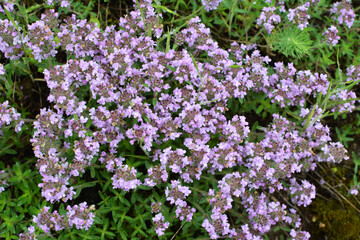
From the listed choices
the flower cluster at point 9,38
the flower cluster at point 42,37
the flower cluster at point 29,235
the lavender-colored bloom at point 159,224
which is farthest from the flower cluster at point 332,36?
the flower cluster at point 29,235

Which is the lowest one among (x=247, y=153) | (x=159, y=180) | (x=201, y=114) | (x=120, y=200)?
(x=120, y=200)

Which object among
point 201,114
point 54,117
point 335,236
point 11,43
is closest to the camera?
point 54,117

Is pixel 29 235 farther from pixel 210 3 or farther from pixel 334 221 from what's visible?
pixel 334 221

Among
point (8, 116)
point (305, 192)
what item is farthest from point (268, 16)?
point (8, 116)

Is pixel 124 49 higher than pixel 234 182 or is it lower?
higher

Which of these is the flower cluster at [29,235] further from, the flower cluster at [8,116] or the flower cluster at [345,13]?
the flower cluster at [345,13]

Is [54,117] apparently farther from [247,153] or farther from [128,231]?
[247,153]

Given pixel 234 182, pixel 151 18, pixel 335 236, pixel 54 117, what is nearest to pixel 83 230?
pixel 54 117
